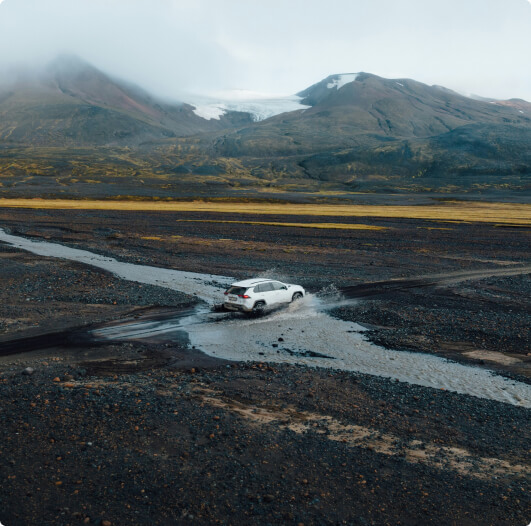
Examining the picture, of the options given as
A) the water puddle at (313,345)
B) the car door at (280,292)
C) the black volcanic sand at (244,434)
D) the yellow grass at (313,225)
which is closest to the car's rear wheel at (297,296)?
the water puddle at (313,345)

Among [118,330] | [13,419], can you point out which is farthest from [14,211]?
[13,419]

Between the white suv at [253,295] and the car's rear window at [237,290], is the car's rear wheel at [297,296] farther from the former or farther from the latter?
the car's rear window at [237,290]

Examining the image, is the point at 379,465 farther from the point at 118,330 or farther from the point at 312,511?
the point at 118,330

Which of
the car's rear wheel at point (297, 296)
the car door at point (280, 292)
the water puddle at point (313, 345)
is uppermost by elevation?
the car door at point (280, 292)

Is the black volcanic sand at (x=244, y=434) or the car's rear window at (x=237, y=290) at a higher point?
the car's rear window at (x=237, y=290)

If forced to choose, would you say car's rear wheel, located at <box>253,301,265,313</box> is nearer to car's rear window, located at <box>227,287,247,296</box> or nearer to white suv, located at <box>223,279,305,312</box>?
white suv, located at <box>223,279,305,312</box>

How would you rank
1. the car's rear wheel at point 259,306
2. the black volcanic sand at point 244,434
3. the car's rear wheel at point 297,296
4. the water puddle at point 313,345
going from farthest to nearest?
1. the car's rear wheel at point 297,296
2. the car's rear wheel at point 259,306
3. the water puddle at point 313,345
4. the black volcanic sand at point 244,434

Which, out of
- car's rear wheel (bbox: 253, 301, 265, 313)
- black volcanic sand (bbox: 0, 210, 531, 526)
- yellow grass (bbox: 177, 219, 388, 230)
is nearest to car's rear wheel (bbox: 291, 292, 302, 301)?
car's rear wheel (bbox: 253, 301, 265, 313)

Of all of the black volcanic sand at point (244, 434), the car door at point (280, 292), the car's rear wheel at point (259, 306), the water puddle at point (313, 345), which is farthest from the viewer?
the car door at point (280, 292)
